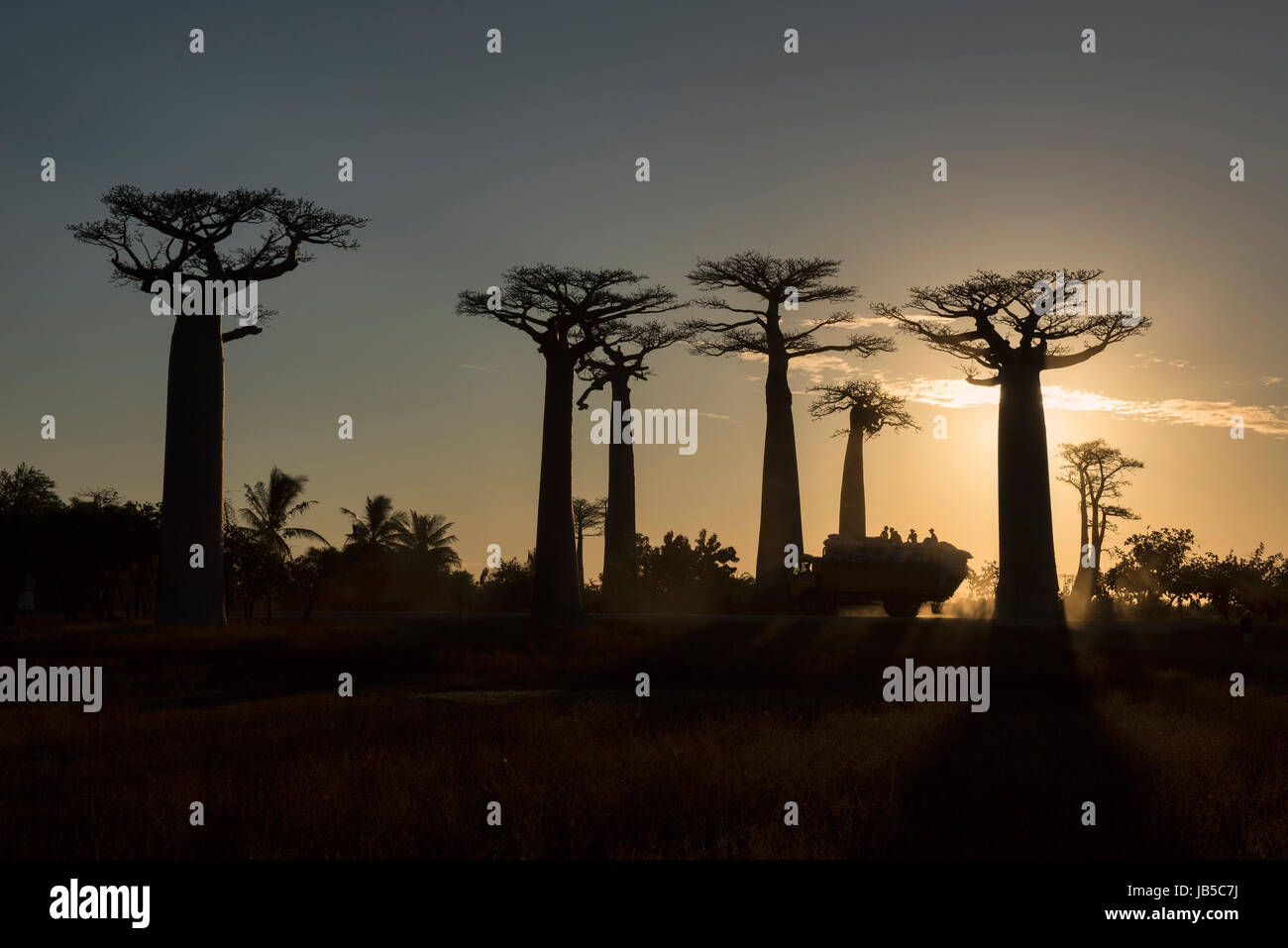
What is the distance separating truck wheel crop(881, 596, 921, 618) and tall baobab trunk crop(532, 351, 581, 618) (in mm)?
9436

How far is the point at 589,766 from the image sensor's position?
1149 centimetres

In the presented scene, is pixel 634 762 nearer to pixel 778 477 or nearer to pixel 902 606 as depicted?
pixel 902 606

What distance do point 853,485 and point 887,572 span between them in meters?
14.8

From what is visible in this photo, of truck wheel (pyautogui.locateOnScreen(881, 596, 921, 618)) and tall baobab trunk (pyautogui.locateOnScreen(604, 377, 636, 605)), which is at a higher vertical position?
tall baobab trunk (pyautogui.locateOnScreen(604, 377, 636, 605))

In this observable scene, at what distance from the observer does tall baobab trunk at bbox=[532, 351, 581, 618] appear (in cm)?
3362

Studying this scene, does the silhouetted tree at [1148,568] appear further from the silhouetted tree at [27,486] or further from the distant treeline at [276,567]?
the silhouetted tree at [27,486]

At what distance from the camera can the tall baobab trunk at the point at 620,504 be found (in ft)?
159

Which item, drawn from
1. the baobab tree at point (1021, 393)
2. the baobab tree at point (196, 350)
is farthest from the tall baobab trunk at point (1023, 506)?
the baobab tree at point (196, 350)

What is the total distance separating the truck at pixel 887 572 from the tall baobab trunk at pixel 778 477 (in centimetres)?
525

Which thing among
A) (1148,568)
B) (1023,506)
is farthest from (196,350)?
(1148,568)

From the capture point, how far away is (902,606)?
3528 centimetres

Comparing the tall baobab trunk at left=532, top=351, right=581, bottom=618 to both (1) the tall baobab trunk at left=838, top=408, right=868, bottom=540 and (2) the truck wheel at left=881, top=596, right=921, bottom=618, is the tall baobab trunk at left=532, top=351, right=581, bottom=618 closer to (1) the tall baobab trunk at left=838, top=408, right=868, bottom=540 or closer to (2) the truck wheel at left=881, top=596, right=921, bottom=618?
(2) the truck wheel at left=881, top=596, right=921, bottom=618

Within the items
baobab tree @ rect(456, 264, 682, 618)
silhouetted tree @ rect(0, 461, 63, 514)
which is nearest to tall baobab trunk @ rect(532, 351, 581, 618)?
baobab tree @ rect(456, 264, 682, 618)
